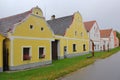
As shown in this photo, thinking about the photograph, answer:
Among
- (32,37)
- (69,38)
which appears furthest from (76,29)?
(32,37)

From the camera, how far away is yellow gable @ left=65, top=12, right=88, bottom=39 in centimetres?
2998

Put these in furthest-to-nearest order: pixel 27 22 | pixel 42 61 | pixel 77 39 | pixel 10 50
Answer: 1. pixel 77 39
2. pixel 42 61
3. pixel 27 22
4. pixel 10 50

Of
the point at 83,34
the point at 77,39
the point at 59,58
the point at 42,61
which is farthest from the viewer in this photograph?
the point at 83,34

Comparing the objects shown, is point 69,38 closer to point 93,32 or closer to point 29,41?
point 29,41

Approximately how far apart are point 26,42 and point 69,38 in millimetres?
11803

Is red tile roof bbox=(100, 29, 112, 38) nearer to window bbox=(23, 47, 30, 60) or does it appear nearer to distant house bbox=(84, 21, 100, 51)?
distant house bbox=(84, 21, 100, 51)

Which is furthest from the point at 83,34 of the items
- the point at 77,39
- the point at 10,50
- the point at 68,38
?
the point at 10,50

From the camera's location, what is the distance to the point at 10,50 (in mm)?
16875

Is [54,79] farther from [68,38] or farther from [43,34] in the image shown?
[68,38]

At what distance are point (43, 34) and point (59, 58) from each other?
6.62m

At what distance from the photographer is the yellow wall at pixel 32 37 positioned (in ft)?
57.1

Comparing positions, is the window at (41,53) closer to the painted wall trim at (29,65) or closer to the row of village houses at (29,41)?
the row of village houses at (29,41)

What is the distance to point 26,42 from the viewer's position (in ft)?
61.0

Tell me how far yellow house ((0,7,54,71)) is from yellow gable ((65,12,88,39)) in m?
7.93
